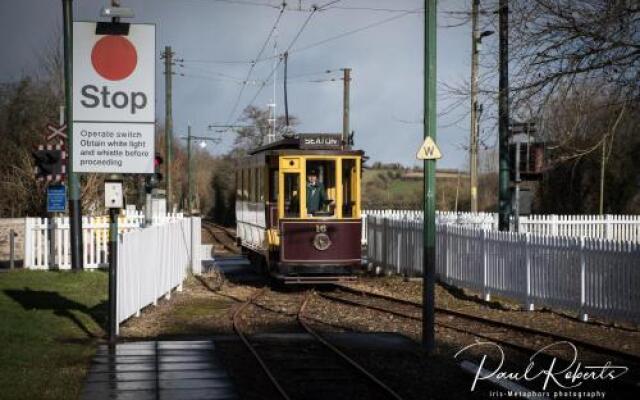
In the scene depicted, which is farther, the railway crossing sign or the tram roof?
the railway crossing sign

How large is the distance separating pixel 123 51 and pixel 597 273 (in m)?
7.98

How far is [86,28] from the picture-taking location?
11.6 metres

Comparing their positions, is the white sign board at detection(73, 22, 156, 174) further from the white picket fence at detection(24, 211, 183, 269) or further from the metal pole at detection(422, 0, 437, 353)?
the white picket fence at detection(24, 211, 183, 269)

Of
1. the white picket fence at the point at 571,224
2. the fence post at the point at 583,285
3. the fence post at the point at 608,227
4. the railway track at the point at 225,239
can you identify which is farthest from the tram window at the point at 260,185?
the fence post at the point at 608,227

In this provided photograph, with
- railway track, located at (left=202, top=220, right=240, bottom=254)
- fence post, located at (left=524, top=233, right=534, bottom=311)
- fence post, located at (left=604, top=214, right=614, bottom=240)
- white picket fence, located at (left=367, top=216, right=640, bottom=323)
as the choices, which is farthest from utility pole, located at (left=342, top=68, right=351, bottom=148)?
fence post, located at (left=524, top=233, right=534, bottom=311)

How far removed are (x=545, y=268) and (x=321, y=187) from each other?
212 inches

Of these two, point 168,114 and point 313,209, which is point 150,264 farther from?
point 168,114

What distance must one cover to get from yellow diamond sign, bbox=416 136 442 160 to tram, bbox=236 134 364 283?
746cm

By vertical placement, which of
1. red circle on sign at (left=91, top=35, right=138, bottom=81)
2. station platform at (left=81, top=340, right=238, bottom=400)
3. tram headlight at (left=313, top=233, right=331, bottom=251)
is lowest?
station platform at (left=81, top=340, right=238, bottom=400)

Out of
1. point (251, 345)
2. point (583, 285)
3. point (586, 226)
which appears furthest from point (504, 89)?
point (586, 226)

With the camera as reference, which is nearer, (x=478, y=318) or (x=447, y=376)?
(x=447, y=376)

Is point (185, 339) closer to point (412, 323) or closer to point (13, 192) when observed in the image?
point (412, 323)

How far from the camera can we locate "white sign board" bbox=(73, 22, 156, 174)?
38.3 ft

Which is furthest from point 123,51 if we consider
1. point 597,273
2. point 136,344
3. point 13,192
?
point 13,192
